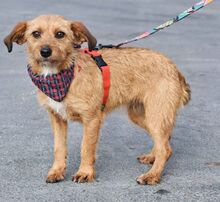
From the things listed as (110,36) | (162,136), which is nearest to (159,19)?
(110,36)

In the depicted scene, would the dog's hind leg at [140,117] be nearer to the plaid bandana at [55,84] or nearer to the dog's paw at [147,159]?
the dog's paw at [147,159]

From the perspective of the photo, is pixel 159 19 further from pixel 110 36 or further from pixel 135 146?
pixel 135 146

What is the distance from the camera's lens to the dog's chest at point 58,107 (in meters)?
5.52

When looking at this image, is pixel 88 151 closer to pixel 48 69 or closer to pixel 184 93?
pixel 48 69

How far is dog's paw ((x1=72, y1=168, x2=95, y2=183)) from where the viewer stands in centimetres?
561

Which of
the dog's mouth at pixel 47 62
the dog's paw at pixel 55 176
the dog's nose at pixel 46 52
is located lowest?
the dog's paw at pixel 55 176

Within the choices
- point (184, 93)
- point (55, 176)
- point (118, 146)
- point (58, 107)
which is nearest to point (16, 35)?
point (58, 107)

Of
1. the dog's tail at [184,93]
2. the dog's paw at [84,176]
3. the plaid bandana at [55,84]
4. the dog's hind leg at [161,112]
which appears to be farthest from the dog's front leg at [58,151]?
the dog's tail at [184,93]

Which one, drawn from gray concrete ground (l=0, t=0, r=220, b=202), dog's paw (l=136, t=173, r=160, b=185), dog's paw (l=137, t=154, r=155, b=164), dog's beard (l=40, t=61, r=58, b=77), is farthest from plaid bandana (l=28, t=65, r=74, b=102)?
dog's paw (l=137, t=154, r=155, b=164)

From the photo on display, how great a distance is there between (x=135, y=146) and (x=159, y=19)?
896cm

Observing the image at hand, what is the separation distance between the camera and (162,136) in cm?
587

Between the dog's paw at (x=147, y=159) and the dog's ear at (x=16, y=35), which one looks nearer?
the dog's ear at (x=16, y=35)

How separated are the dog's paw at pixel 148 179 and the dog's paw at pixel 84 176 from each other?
41 cm

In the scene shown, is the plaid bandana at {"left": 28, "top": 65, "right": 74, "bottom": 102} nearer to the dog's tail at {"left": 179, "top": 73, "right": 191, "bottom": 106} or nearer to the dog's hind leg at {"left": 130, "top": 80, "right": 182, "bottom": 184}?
the dog's hind leg at {"left": 130, "top": 80, "right": 182, "bottom": 184}
